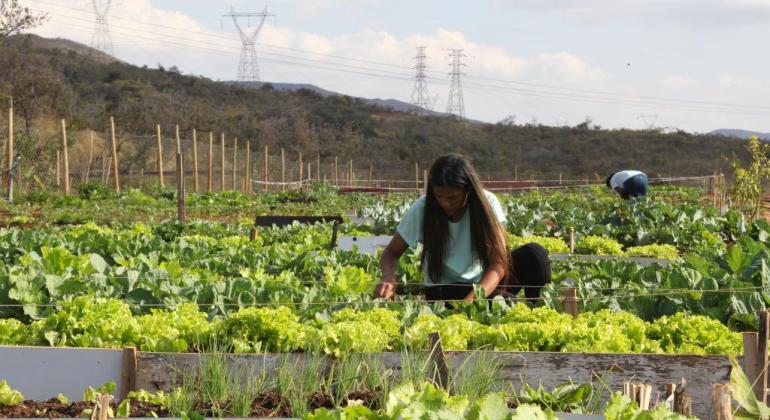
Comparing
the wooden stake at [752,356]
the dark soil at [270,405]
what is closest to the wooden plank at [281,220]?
the dark soil at [270,405]

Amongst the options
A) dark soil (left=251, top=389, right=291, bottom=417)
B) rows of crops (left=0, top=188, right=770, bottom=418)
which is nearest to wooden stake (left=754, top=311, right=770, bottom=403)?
rows of crops (left=0, top=188, right=770, bottom=418)

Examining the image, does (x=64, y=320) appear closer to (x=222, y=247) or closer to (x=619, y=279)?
(x=619, y=279)

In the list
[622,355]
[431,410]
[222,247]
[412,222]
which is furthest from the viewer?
[222,247]

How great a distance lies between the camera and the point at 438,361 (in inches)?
168

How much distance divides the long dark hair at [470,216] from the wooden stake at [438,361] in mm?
1677

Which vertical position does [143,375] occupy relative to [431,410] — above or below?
below

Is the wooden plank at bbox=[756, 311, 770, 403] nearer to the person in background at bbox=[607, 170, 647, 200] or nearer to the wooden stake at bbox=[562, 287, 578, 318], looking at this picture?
the wooden stake at bbox=[562, 287, 578, 318]

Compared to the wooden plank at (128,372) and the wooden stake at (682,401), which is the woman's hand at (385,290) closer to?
the wooden plank at (128,372)

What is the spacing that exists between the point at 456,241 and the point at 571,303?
973 millimetres

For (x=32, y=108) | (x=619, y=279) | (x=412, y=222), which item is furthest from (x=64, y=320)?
(x=32, y=108)

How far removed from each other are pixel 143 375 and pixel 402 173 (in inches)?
1958

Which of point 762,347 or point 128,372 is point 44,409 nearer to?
point 128,372

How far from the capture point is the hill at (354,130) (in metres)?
54.3

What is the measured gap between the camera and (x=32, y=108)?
3594cm
